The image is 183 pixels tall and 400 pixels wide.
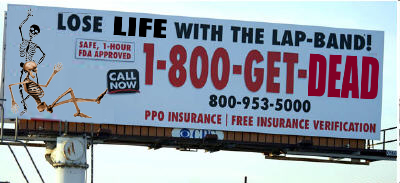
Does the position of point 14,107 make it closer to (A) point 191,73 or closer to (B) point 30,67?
(B) point 30,67

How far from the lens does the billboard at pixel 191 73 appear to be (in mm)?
46781

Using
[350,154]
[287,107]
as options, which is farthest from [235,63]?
[350,154]

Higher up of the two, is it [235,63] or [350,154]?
[235,63]

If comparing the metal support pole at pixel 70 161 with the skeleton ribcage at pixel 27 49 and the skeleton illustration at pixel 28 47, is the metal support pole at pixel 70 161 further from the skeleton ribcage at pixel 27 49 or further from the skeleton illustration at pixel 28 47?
the skeleton ribcage at pixel 27 49

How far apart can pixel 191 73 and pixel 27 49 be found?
606 cm

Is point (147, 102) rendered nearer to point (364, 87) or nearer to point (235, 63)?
point (235, 63)

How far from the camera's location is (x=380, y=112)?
49.3m

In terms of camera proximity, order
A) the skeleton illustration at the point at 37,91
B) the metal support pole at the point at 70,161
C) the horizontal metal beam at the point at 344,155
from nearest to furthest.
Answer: the metal support pole at the point at 70,161 < the skeleton illustration at the point at 37,91 < the horizontal metal beam at the point at 344,155

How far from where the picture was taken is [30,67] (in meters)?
46.6

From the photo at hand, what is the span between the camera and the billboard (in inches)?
1842

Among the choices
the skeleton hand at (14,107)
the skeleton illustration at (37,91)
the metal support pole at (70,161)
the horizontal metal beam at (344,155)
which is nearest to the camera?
the metal support pole at (70,161)

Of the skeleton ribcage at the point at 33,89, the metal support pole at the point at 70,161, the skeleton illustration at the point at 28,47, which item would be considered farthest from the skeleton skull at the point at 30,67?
the metal support pole at the point at 70,161

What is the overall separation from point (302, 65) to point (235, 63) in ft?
8.48

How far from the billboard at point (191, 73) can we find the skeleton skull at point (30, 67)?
1.4 inches
